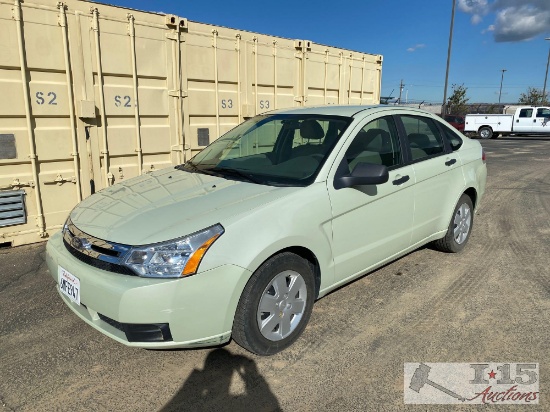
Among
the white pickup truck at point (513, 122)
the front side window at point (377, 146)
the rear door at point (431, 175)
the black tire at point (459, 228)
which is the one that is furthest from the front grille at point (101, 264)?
the white pickup truck at point (513, 122)

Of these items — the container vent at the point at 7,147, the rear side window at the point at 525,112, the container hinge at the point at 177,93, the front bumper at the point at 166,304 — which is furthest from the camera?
the rear side window at the point at 525,112

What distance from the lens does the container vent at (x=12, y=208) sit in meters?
4.69

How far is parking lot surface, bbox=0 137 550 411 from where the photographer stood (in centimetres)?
244

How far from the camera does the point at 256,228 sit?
2527mm

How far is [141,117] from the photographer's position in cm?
558

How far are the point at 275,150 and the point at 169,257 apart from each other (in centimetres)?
158

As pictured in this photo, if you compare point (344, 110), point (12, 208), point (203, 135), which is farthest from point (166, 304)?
point (203, 135)

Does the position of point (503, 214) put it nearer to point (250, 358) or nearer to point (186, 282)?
point (250, 358)

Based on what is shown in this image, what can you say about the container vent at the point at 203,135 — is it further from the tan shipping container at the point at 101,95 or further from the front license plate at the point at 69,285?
the front license plate at the point at 69,285

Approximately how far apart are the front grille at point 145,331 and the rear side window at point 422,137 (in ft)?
8.56

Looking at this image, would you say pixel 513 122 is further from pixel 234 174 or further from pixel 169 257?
Result: pixel 169 257

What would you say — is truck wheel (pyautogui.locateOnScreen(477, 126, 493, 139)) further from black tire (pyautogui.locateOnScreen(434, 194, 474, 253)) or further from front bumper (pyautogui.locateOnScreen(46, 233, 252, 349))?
front bumper (pyautogui.locateOnScreen(46, 233, 252, 349))

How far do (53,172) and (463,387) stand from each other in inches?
186

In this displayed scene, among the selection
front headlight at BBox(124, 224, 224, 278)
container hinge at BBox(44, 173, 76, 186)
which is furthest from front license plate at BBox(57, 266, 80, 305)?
container hinge at BBox(44, 173, 76, 186)
